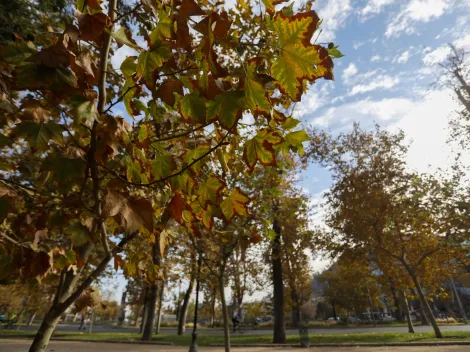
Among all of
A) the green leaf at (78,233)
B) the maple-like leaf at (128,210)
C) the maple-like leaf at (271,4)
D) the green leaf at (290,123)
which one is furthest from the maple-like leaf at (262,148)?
the green leaf at (78,233)

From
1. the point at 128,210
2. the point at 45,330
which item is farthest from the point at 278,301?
the point at 128,210

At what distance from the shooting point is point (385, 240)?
16047 mm

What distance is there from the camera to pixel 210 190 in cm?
146

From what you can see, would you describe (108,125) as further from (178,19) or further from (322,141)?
(322,141)

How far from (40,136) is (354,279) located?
27.6 meters

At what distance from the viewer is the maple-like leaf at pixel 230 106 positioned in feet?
3.22

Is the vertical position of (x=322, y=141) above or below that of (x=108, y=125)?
above

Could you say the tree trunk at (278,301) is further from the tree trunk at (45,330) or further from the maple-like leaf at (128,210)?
the maple-like leaf at (128,210)

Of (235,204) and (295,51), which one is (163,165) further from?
(295,51)

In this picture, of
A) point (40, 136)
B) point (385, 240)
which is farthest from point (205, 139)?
point (385, 240)

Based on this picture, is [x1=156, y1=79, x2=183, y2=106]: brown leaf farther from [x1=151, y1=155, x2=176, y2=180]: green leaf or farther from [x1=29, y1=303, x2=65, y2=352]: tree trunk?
[x1=29, y1=303, x2=65, y2=352]: tree trunk

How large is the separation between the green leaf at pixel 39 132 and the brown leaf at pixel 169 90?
1.27ft

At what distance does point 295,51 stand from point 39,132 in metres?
0.96

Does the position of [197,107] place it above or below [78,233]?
above
